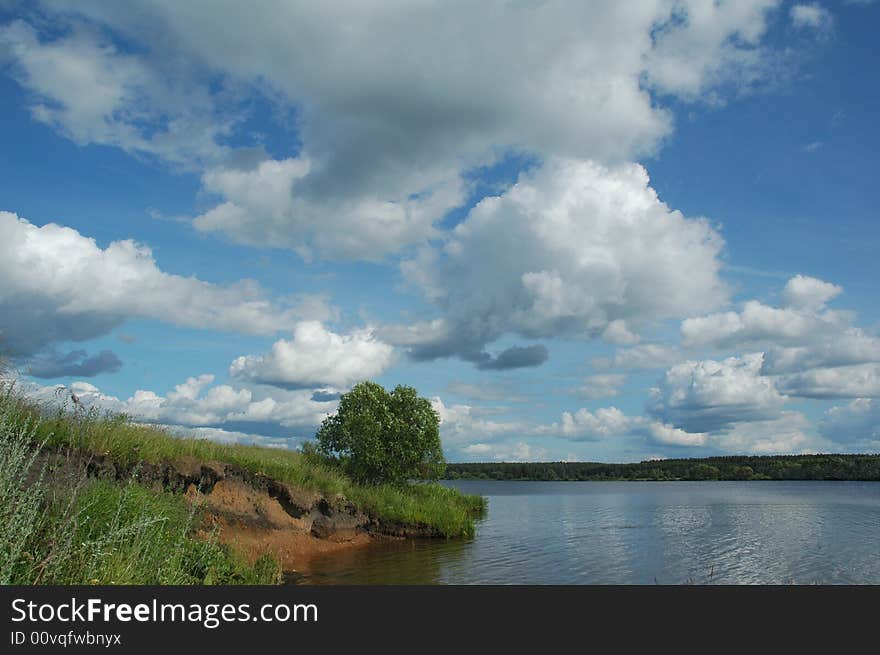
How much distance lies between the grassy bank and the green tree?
1.75 metres

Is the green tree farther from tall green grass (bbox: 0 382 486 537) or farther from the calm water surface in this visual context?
the calm water surface

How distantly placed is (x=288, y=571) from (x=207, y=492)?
16.4ft

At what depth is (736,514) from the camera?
210 ft

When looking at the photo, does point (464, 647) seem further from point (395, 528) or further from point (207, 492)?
point (395, 528)


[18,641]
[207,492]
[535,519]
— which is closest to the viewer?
[18,641]

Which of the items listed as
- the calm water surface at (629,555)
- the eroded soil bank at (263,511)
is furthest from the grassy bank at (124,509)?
the calm water surface at (629,555)

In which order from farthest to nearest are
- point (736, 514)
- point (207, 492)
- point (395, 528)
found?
point (736, 514), point (395, 528), point (207, 492)

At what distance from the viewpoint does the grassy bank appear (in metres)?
9.59

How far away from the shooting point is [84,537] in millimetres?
11602

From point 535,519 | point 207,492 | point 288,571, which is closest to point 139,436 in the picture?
point 207,492

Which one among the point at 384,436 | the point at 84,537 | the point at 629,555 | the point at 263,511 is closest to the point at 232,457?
the point at 263,511

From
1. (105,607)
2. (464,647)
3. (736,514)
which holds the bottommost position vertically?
(736,514)

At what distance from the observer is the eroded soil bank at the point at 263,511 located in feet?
76.6

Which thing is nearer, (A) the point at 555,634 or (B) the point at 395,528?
(A) the point at 555,634
